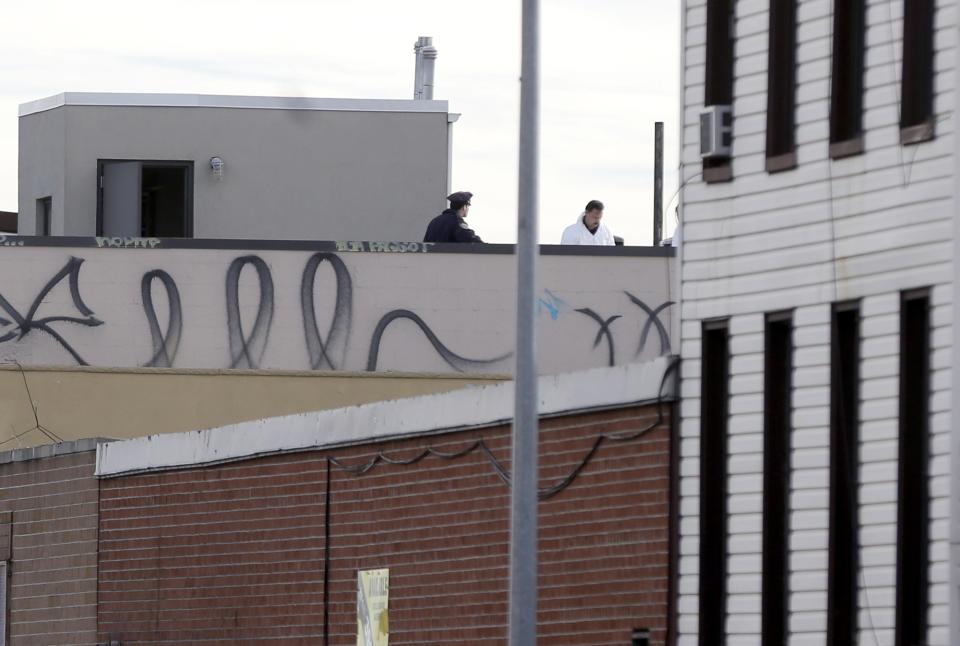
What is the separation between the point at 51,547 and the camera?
71.7ft

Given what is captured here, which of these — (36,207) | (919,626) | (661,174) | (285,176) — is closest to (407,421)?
(919,626)

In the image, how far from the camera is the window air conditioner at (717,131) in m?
14.2

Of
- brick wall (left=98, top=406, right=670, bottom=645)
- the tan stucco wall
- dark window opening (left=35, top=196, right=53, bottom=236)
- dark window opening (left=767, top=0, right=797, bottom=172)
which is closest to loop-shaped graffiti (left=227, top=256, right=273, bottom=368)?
the tan stucco wall

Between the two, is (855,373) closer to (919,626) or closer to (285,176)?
(919,626)

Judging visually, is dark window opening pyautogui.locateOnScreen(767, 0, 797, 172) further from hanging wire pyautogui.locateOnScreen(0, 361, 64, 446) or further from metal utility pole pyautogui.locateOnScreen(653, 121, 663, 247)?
metal utility pole pyautogui.locateOnScreen(653, 121, 663, 247)

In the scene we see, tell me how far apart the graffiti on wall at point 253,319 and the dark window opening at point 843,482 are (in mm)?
11607

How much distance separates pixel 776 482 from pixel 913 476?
4.09 feet

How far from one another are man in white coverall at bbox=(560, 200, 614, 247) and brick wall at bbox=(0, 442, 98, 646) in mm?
6815

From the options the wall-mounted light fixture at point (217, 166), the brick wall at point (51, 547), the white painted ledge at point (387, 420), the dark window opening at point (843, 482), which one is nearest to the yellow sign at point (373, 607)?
the white painted ledge at point (387, 420)

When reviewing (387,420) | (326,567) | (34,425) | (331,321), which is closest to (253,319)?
(331,321)

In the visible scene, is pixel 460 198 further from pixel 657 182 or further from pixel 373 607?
pixel 657 182

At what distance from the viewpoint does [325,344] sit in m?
24.9

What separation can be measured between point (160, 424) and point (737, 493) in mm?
11590

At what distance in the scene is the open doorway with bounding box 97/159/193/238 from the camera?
32188 millimetres
